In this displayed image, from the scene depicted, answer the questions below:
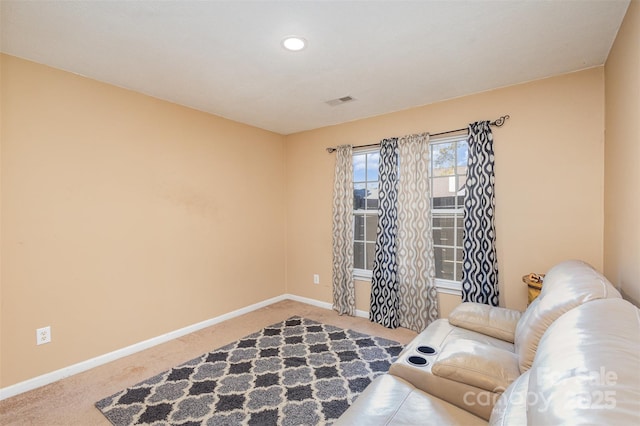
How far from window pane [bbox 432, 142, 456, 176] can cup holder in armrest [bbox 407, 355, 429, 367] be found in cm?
215

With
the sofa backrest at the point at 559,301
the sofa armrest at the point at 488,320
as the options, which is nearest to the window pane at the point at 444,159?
the sofa armrest at the point at 488,320

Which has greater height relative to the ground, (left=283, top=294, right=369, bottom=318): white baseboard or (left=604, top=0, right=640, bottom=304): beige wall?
(left=604, top=0, right=640, bottom=304): beige wall

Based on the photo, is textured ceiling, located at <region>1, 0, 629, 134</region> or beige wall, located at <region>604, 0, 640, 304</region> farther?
textured ceiling, located at <region>1, 0, 629, 134</region>

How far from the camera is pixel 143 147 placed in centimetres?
288

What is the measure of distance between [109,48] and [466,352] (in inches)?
116

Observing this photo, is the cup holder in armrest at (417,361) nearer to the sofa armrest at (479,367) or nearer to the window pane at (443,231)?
the sofa armrest at (479,367)

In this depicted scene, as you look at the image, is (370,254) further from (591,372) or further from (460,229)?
(591,372)

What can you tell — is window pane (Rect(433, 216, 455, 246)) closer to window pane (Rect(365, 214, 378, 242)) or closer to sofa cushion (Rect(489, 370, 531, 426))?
window pane (Rect(365, 214, 378, 242))

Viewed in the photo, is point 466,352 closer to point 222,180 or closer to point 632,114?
point 632,114

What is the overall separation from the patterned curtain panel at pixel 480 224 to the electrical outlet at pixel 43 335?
11.8 ft

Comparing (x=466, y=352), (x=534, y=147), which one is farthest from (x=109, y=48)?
(x=534, y=147)

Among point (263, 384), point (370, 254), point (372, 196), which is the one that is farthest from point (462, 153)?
point (263, 384)

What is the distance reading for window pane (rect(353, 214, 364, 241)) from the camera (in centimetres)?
387

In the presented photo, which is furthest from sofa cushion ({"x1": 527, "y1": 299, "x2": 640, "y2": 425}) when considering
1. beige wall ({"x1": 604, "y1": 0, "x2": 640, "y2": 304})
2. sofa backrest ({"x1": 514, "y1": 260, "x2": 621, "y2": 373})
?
beige wall ({"x1": 604, "y1": 0, "x2": 640, "y2": 304})
